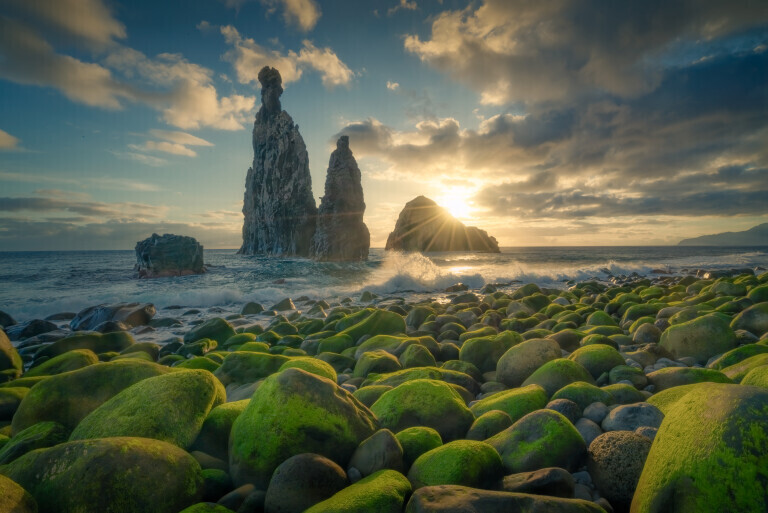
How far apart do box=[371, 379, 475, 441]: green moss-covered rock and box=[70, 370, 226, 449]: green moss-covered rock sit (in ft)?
4.94

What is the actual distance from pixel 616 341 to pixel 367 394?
460 cm

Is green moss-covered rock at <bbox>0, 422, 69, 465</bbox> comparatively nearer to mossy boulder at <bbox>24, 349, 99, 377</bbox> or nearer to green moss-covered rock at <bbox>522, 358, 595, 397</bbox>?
mossy boulder at <bbox>24, 349, 99, 377</bbox>

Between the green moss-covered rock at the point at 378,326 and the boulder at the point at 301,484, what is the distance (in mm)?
5121

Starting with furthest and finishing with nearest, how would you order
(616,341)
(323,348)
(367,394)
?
(323,348) < (616,341) < (367,394)

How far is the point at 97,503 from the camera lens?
2.00 metres

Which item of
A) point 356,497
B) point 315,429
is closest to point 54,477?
point 315,429

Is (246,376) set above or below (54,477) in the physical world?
below

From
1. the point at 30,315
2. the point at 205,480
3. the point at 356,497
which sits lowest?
the point at 30,315

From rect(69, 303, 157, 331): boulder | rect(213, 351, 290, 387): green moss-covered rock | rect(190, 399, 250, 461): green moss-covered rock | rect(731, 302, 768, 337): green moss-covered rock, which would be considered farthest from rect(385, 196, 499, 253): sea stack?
rect(190, 399, 250, 461): green moss-covered rock

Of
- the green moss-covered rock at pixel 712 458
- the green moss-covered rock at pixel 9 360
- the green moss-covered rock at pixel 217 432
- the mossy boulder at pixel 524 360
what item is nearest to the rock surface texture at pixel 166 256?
the green moss-covered rock at pixel 9 360

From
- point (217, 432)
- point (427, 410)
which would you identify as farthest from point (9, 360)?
point (427, 410)

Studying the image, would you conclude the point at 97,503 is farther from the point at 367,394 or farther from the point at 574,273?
the point at 574,273

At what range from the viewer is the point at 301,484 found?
2.10 meters

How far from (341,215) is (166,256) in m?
27.3
